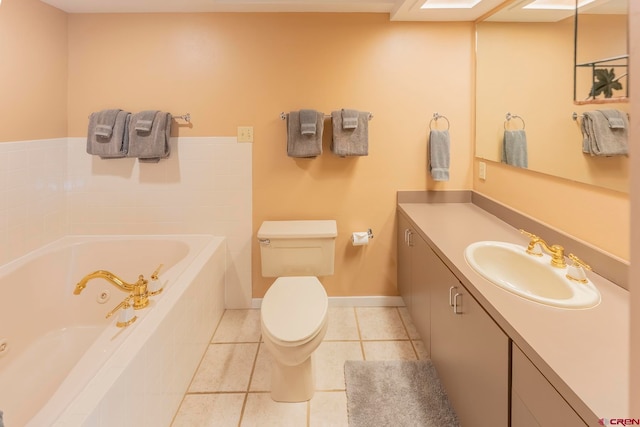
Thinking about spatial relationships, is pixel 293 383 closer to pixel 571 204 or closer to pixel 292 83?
pixel 571 204

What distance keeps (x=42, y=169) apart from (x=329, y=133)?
181 centimetres

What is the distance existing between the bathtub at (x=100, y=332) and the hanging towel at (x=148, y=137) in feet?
1.90

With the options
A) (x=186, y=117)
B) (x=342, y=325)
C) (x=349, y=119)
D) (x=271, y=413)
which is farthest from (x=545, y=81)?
(x=186, y=117)

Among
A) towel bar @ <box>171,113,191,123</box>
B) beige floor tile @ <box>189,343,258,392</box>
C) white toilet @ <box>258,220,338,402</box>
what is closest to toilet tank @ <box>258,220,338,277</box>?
white toilet @ <box>258,220,338,402</box>

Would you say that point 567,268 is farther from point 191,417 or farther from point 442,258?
point 191,417

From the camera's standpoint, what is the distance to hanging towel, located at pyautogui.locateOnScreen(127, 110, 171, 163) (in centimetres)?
255

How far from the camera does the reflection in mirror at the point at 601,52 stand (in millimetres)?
1381

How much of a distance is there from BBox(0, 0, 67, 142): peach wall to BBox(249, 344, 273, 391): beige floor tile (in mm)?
1811

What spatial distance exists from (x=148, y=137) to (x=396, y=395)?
210 cm

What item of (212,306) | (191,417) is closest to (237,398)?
(191,417)

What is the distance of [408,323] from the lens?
267 cm

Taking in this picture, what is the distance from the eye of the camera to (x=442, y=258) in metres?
1.80

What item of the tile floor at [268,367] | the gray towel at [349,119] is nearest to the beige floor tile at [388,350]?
the tile floor at [268,367]

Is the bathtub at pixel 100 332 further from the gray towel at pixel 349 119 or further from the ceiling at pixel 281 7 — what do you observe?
the ceiling at pixel 281 7
